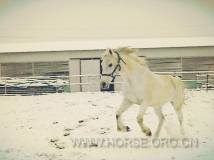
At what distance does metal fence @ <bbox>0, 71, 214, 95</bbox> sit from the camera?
9.23 feet

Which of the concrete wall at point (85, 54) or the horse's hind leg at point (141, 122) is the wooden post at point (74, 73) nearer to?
the concrete wall at point (85, 54)

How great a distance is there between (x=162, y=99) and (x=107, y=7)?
0.79m

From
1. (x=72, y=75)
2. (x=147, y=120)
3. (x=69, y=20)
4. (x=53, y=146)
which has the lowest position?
(x=53, y=146)

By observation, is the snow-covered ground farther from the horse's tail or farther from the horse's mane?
the horse's mane

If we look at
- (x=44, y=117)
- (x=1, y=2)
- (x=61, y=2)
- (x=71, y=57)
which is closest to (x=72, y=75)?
(x=71, y=57)

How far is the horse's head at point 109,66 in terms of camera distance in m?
2.74

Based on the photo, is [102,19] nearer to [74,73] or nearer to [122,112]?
[74,73]

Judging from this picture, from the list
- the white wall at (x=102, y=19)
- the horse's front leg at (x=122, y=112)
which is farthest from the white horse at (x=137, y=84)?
the white wall at (x=102, y=19)

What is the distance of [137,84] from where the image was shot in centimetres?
277

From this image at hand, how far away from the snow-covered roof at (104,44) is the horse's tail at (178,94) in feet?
0.85

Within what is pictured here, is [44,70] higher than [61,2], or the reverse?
[61,2]

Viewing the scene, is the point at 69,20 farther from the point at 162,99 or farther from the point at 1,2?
the point at 162,99

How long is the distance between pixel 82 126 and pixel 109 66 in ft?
1.59

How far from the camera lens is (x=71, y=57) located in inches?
112
